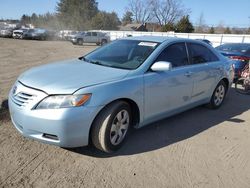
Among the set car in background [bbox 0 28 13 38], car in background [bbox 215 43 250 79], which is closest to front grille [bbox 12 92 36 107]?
car in background [bbox 215 43 250 79]

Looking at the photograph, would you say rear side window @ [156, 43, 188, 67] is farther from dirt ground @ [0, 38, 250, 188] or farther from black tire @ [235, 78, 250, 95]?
black tire @ [235, 78, 250, 95]

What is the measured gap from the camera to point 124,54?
457cm

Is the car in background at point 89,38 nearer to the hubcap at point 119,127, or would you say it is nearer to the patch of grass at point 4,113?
the patch of grass at point 4,113

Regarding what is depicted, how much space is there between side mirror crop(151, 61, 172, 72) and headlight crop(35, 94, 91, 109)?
1.38 m

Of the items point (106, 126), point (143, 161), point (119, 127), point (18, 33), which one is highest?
point (106, 126)

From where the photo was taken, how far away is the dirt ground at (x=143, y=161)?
3234 mm

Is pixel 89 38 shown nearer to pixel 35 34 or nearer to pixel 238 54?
pixel 35 34

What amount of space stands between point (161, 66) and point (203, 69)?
5.13 ft

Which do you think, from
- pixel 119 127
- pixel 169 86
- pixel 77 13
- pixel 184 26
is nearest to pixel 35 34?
pixel 184 26

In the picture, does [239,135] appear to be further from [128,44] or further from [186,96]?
[128,44]

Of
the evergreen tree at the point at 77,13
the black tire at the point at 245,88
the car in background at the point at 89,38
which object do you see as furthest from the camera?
the evergreen tree at the point at 77,13

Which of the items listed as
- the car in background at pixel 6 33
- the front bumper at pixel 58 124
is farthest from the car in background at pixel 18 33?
the front bumper at pixel 58 124

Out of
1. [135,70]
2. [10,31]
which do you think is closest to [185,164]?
[135,70]

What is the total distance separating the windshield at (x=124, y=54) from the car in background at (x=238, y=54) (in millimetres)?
5574
